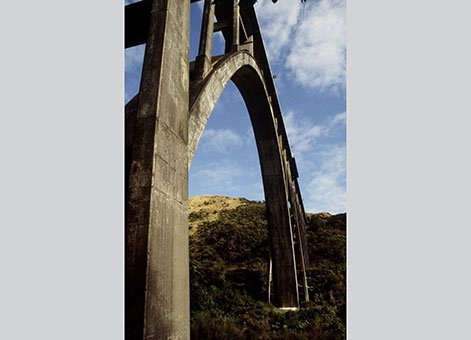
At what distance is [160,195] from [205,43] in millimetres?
3565

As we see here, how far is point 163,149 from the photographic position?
3064mm

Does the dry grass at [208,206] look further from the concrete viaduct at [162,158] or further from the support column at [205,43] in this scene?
the concrete viaduct at [162,158]

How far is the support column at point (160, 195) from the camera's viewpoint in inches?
99.7

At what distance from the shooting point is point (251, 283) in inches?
569

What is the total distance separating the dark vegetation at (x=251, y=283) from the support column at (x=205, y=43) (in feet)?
22.2

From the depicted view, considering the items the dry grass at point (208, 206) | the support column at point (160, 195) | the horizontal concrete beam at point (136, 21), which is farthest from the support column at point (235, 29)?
the dry grass at point (208, 206)

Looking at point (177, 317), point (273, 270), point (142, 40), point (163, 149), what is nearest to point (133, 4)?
point (142, 40)

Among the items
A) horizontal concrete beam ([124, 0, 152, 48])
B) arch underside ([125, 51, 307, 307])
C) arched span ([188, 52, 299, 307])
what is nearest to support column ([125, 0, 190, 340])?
horizontal concrete beam ([124, 0, 152, 48])

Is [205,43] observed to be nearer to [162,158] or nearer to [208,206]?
[162,158]

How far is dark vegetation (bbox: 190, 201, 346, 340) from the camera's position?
9570 mm

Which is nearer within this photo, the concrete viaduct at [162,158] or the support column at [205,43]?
the concrete viaduct at [162,158]

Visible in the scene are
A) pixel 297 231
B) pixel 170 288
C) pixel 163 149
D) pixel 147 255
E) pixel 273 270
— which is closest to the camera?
pixel 147 255

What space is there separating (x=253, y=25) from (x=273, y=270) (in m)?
9.12

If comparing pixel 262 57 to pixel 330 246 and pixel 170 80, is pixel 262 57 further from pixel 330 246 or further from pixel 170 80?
pixel 330 246
